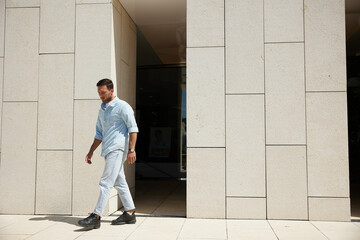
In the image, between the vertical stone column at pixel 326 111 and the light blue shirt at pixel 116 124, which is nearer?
the light blue shirt at pixel 116 124

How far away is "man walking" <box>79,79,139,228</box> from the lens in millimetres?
4324

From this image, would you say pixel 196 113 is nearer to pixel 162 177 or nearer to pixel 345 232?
pixel 345 232

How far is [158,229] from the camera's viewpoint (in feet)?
14.0

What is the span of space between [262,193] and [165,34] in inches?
178

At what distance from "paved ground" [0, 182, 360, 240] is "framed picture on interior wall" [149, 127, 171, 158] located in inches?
191

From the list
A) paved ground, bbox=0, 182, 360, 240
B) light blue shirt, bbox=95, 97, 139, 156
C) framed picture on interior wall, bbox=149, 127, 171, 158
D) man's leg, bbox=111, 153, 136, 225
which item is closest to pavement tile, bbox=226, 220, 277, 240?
paved ground, bbox=0, 182, 360, 240

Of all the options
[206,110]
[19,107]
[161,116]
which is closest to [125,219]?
[206,110]

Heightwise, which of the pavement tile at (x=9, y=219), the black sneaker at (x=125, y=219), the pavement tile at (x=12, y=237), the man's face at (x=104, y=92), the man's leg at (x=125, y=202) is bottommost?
the pavement tile at (x=9, y=219)

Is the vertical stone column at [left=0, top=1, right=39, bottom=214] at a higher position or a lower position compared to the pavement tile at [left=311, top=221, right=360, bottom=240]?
higher

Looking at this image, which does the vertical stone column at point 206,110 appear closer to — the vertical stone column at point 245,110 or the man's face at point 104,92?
the vertical stone column at point 245,110

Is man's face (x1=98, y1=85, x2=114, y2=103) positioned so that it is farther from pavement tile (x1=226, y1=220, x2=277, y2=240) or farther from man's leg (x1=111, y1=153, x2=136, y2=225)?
pavement tile (x1=226, y1=220, x2=277, y2=240)

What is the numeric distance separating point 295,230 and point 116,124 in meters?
2.89

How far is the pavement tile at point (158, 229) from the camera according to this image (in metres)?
3.94

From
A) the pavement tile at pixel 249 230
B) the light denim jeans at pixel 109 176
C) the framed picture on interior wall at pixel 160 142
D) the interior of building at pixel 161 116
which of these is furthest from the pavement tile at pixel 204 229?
the framed picture on interior wall at pixel 160 142
